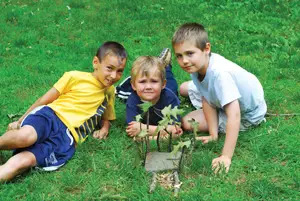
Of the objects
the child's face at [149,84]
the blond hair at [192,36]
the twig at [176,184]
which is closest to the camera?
the twig at [176,184]

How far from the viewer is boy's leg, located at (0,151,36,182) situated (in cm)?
346

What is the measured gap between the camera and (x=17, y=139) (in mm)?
3594

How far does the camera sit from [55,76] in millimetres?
5684

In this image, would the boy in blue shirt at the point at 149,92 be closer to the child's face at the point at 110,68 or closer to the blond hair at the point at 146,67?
the blond hair at the point at 146,67

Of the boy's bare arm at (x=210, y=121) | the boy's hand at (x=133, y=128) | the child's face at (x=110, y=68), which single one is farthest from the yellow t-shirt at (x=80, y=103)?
the boy's bare arm at (x=210, y=121)

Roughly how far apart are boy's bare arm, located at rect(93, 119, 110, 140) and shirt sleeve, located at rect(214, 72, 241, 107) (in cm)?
114

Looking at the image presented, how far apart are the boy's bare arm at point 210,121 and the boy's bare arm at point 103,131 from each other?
90 centimetres

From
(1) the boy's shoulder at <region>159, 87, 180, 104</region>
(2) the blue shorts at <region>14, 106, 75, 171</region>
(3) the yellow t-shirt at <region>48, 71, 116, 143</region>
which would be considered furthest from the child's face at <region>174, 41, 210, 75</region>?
(2) the blue shorts at <region>14, 106, 75, 171</region>

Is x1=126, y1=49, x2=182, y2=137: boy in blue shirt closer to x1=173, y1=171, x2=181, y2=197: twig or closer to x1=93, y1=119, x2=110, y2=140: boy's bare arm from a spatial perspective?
x1=93, y1=119, x2=110, y2=140: boy's bare arm

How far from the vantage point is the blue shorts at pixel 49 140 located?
3.71 meters

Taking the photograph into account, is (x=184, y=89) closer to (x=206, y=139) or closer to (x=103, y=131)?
(x=206, y=139)

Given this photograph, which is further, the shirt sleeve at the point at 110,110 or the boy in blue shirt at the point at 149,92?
the shirt sleeve at the point at 110,110

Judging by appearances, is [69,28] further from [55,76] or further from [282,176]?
[282,176]

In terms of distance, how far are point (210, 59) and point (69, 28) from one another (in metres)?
4.06
